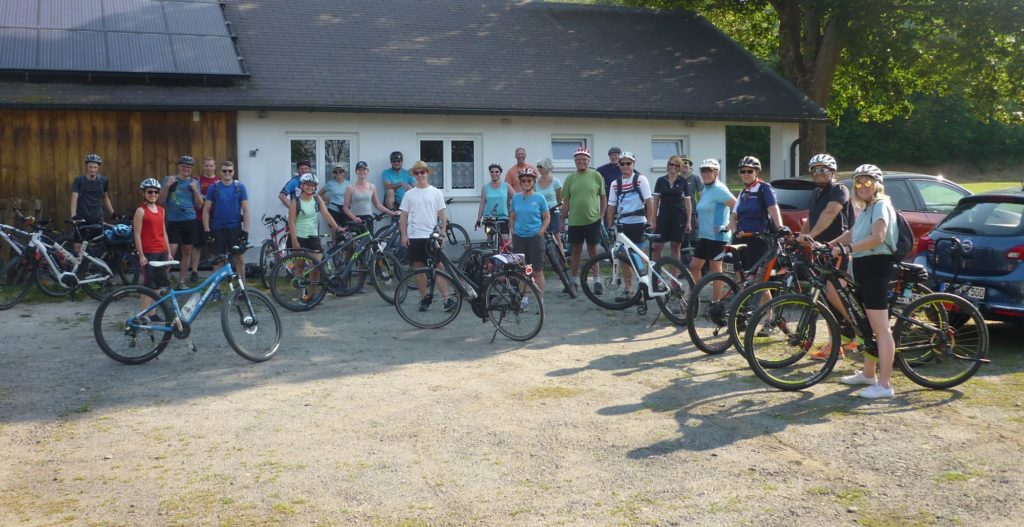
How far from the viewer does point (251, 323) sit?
900 cm

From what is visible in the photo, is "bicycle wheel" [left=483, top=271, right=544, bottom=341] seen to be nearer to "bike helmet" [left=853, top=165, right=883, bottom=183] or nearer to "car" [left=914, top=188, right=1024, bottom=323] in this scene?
"bike helmet" [left=853, top=165, right=883, bottom=183]

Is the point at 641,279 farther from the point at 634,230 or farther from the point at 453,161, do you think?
the point at 453,161

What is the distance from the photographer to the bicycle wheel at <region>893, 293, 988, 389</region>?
7.66 metres

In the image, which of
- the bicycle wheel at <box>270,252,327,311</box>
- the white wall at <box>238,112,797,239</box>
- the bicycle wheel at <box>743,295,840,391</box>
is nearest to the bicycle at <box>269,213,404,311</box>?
the bicycle wheel at <box>270,252,327,311</box>

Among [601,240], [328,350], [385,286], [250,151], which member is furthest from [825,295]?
[250,151]

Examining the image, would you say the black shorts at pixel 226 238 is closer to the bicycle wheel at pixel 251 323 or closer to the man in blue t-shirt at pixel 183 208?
the man in blue t-shirt at pixel 183 208

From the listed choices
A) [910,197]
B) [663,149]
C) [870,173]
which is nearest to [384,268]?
[870,173]

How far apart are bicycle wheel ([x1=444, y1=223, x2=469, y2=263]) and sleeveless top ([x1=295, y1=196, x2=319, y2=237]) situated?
399cm

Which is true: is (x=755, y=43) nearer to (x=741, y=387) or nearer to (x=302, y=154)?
(x=302, y=154)

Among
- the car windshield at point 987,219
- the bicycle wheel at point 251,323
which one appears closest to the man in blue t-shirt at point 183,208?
the bicycle wheel at point 251,323

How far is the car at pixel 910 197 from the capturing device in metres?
12.8

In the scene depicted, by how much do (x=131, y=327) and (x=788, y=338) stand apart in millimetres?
5701

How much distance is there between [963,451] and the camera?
6.12 m

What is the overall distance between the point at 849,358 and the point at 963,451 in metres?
3.05
